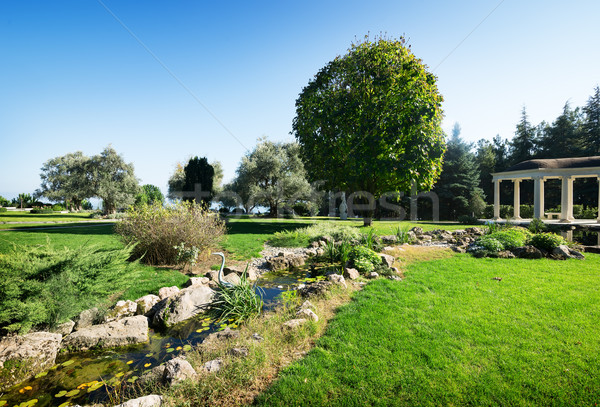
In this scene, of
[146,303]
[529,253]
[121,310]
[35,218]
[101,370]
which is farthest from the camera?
[35,218]

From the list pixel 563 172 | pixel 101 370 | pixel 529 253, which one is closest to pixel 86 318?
pixel 101 370

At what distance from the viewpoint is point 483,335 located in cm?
361

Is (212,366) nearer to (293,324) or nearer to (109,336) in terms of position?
(293,324)

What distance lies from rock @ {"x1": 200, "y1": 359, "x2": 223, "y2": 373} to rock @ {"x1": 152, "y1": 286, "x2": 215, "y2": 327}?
1.93 meters

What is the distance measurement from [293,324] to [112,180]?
131 feet

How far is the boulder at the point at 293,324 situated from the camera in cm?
A: 391

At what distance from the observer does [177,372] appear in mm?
2959

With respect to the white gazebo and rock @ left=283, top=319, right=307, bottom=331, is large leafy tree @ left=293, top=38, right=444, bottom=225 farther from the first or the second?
rock @ left=283, top=319, right=307, bottom=331

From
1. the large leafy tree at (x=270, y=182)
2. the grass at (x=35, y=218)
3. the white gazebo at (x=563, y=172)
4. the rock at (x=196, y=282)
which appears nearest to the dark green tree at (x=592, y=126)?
the white gazebo at (x=563, y=172)

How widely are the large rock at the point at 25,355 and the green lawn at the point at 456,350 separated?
3.07m

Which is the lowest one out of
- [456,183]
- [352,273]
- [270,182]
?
[352,273]

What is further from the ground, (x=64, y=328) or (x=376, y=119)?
(x=376, y=119)

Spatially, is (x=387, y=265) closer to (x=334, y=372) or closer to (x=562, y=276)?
(x=562, y=276)

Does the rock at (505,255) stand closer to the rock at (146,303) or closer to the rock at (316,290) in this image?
the rock at (316,290)
